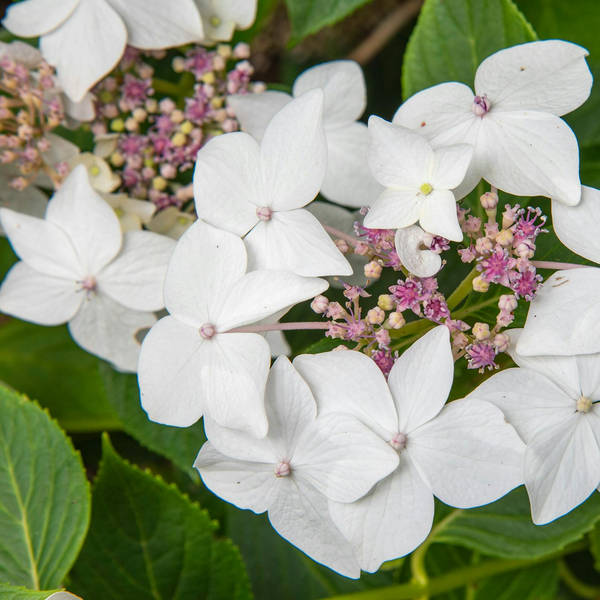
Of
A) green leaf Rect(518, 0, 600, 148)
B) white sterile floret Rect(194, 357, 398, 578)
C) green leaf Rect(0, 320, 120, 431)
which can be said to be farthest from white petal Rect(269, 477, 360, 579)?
green leaf Rect(518, 0, 600, 148)

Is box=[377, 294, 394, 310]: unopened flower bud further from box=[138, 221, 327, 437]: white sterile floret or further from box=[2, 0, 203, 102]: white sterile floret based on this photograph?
box=[2, 0, 203, 102]: white sterile floret

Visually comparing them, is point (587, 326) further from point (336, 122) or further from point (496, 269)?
point (336, 122)

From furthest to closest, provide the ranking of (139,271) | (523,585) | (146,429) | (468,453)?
(523,585), (146,429), (139,271), (468,453)

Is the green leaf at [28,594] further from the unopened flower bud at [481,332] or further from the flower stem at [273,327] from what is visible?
the unopened flower bud at [481,332]

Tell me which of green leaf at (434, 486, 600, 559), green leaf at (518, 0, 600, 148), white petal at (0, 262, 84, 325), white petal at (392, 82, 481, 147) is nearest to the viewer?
white petal at (392, 82, 481, 147)

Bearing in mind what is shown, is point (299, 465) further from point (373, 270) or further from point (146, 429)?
point (146, 429)

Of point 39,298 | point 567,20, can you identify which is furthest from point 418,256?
point 567,20
